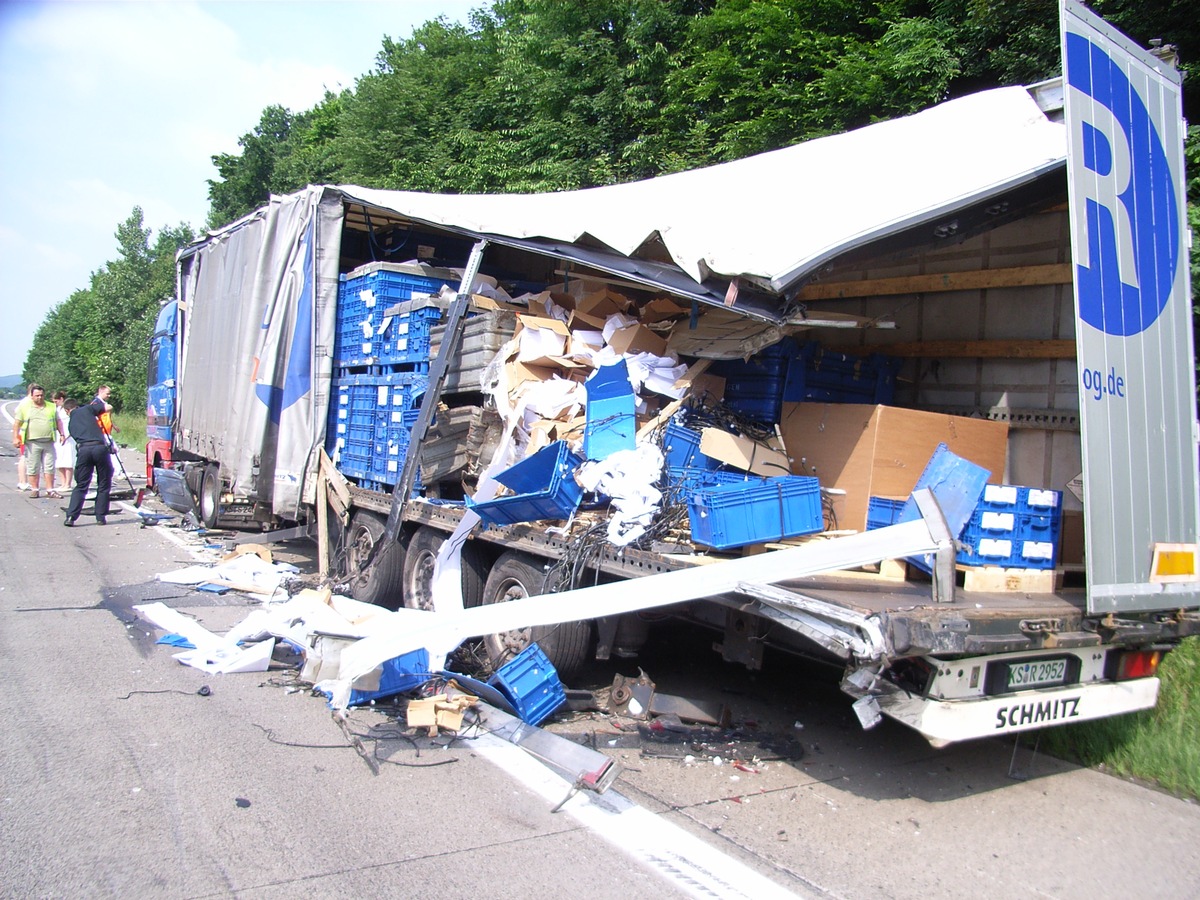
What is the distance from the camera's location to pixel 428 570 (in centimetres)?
715

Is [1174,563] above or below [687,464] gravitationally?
below

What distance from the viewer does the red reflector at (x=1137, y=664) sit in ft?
15.0

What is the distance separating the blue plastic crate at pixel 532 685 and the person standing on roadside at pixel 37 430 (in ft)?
45.5

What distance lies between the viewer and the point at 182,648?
260 inches

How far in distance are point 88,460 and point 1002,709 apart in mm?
12865

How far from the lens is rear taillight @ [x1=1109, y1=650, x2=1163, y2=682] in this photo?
4.54 metres

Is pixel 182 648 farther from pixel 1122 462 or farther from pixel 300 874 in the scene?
pixel 1122 462

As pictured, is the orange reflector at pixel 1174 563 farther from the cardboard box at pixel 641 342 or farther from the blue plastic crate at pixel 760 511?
the cardboard box at pixel 641 342

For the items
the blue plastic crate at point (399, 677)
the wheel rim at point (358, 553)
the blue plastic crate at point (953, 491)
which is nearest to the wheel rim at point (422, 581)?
the wheel rim at point (358, 553)

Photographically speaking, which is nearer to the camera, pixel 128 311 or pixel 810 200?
pixel 810 200

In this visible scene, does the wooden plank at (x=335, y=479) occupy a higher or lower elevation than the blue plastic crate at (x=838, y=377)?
lower

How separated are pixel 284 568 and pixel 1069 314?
26.0 feet

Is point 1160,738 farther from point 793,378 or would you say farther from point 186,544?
point 186,544

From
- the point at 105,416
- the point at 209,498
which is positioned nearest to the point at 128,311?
the point at 105,416
